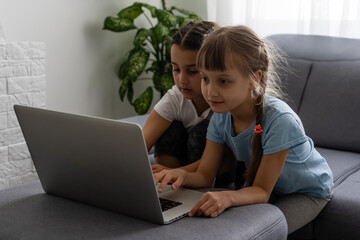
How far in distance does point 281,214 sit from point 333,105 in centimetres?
97

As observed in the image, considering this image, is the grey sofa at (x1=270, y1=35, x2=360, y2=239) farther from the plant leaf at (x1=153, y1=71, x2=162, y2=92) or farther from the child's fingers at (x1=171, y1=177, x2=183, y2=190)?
the plant leaf at (x1=153, y1=71, x2=162, y2=92)

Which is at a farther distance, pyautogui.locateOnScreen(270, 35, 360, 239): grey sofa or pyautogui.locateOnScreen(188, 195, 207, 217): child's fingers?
pyautogui.locateOnScreen(270, 35, 360, 239): grey sofa

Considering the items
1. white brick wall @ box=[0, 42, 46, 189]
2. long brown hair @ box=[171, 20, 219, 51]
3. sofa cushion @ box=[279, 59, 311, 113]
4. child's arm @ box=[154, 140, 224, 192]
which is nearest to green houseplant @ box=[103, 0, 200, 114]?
white brick wall @ box=[0, 42, 46, 189]

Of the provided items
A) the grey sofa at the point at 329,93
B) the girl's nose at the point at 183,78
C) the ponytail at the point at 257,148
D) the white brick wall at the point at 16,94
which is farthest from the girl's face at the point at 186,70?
the white brick wall at the point at 16,94

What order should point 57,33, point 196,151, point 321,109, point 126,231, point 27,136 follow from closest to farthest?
1. point 126,231
2. point 27,136
3. point 196,151
4. point 321,109
5. point 57,33

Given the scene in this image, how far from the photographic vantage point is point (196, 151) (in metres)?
1.60

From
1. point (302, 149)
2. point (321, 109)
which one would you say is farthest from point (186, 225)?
point (321, 109)

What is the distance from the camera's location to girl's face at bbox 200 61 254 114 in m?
1.23

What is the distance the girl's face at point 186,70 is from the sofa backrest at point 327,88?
80 centimetres

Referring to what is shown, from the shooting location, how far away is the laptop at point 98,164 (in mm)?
1021

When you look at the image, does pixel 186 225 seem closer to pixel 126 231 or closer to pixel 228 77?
pixel 126 231

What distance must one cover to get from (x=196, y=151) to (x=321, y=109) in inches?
28.6

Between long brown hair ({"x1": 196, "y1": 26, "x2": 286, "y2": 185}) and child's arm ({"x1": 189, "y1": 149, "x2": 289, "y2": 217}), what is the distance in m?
0.06

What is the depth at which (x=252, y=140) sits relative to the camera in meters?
1.34
